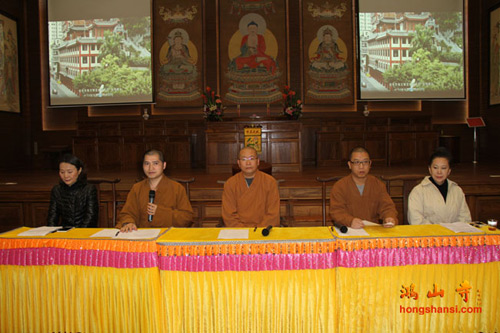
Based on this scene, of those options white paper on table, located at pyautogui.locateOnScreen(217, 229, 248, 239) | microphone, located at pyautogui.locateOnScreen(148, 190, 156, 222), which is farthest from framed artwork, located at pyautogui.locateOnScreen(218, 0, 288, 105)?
white paper on table, located at pyautogui.locateOnScreen(217, 229, 248, 239)

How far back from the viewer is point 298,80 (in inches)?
321

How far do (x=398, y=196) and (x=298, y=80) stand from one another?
476 centimetres

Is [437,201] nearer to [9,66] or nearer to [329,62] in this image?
[329,62]

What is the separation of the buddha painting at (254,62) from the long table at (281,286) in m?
6.69

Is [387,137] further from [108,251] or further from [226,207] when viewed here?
[108,251]

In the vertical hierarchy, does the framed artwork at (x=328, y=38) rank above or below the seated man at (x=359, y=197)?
above

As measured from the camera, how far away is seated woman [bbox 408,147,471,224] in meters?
2.43

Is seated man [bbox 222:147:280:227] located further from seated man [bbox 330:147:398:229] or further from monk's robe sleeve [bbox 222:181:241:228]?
seated man [bbox 330:147:398:229]

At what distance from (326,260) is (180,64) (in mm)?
7291

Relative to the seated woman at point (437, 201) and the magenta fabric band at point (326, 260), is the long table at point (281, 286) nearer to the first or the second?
the magenta fabric band at point (326, 260)

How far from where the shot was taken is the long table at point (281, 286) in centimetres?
165

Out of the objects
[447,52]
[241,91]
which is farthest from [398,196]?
[447,52]

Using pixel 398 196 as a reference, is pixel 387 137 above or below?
above

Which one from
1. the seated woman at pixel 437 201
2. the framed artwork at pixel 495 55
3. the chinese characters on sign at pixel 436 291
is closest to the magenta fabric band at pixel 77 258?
the chinese characters on sign at pixel 436 291
